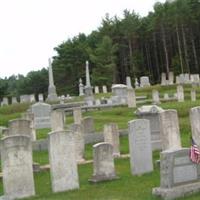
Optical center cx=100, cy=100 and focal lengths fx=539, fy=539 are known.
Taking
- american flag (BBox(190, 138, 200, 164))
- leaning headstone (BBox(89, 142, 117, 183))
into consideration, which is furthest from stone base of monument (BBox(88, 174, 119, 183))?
american flag (BBox(190, 138, 200, 164))

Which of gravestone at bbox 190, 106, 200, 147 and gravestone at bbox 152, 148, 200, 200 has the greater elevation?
gravestone at bbox 190, 106, 200, 147

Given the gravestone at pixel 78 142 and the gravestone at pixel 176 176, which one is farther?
the gravestone at pixel 78 142

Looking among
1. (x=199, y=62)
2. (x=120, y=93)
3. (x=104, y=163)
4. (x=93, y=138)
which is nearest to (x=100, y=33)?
(x=199, y=62)

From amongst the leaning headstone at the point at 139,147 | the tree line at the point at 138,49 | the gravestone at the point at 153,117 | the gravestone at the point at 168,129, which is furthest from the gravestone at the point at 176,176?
the tree line at the point at 138,49

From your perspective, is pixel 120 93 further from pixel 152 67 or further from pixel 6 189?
pixel 152 67

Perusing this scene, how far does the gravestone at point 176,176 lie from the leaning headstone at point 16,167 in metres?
3.06

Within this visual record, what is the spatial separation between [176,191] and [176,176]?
1.05ft

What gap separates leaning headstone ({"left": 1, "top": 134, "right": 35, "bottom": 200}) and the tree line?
55138 mm

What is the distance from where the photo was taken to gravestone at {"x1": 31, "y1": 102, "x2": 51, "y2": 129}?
3005 cm

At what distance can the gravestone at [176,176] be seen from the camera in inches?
417

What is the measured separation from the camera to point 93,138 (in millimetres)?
21281

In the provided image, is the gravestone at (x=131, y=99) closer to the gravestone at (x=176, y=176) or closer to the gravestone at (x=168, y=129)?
the gravestone at (x=168, y=129)

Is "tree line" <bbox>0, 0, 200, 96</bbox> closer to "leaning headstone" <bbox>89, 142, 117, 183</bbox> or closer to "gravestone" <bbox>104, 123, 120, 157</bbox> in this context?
"gravestone" <bbox>104, 123, 120, 157</bbox>

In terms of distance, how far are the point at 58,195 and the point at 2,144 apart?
169cm
